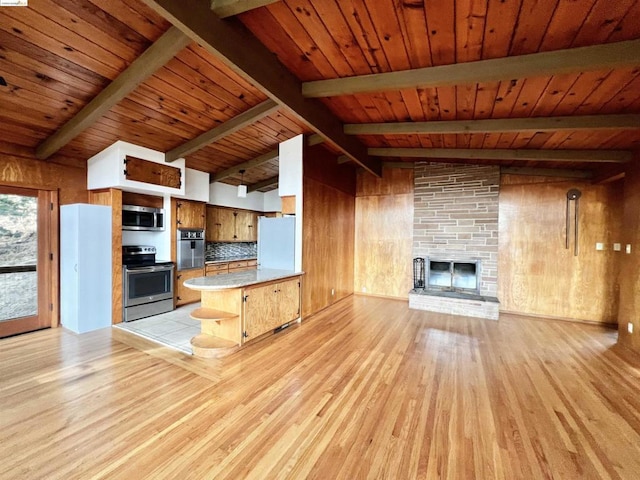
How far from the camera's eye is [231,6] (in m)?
1.78

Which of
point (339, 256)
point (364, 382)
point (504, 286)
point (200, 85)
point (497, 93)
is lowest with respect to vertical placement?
point (364, 382)

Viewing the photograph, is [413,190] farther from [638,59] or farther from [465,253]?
[638,59]

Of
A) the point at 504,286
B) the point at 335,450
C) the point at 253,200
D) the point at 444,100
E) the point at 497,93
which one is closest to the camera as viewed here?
the point at 335,450

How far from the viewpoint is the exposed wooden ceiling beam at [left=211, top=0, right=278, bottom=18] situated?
1.71 meters

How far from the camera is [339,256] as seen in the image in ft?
19.0

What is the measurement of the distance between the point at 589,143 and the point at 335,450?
14.9ft

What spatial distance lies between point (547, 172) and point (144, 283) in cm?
702

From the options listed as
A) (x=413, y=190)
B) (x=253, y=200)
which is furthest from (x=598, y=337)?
(x=253, y=200)

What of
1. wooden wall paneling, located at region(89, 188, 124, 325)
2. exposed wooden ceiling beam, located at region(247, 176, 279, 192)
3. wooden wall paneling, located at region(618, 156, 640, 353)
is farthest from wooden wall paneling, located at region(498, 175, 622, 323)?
wooden wall paneling, located at region(89, 188, 124, 325)

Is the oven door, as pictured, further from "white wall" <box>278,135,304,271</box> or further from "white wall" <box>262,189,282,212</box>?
"white wall" <box>262,189,282,212</box>

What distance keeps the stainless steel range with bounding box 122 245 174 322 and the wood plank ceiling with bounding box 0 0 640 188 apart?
1.77 m

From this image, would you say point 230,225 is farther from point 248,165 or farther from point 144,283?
point 144,283

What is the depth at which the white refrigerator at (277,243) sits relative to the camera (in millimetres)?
4391

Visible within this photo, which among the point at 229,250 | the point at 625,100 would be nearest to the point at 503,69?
the point at 625,100
